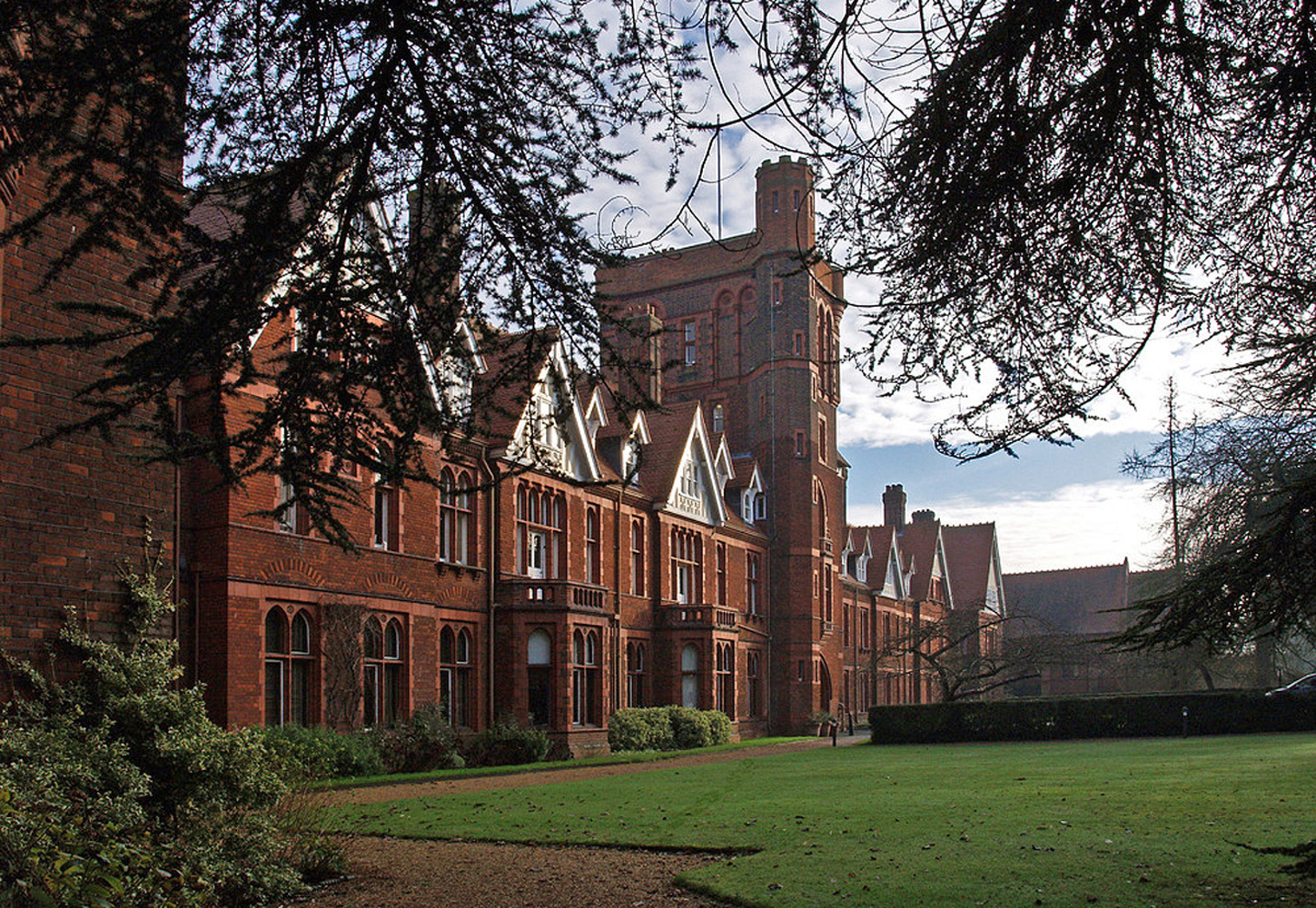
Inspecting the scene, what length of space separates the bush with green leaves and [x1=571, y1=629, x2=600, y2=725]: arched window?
20.3 m

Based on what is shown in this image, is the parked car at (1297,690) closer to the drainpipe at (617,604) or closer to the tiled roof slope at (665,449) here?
the drainpipe at (617,604)

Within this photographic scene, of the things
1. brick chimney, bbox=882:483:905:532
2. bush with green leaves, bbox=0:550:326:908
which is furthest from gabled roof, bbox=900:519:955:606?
bush with green leaves, bbox=0:550:326:908

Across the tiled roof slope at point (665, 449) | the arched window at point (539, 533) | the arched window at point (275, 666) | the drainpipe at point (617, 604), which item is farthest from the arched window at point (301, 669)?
the tiled roof slope at point (665, 449)

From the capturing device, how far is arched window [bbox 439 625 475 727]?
2638cm

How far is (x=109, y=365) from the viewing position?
19.8 feet

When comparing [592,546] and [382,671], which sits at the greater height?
[592,546]

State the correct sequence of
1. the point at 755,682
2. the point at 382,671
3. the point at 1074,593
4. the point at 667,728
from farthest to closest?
the point at 1074,593 → the point at 755,682 → the point at 667,728 → the point at 382,671

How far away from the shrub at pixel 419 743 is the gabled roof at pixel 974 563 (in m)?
57.2

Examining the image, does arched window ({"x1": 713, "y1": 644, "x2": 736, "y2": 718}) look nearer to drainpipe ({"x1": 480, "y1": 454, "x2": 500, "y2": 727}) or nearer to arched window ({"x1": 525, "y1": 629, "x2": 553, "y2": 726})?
arched window ({"x1": 525, "y1": 629, "x2": 553, "y2": 726})

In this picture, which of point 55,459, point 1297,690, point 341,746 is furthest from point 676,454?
point 55,459

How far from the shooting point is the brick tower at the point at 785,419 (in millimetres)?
46000

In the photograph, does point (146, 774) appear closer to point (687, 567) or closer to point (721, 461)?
point (687, 567)

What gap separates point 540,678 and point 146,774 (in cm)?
2075

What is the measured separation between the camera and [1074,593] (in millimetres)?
87188
